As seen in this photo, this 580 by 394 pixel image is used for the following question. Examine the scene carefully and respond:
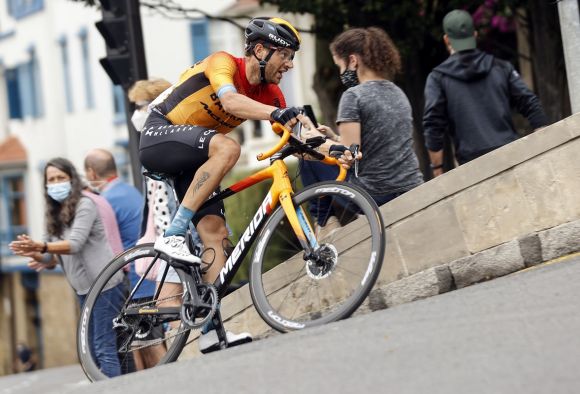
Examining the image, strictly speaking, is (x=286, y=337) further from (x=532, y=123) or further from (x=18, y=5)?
(x=18, y=5)

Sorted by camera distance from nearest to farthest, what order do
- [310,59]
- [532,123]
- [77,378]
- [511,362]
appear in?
[511,362] → [532,123] → [77,378] → [310,59]

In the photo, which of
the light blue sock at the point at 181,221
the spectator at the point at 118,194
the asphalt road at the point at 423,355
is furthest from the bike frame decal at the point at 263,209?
the spectator at the point at 118,194

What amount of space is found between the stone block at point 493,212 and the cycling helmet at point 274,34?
1.75 m

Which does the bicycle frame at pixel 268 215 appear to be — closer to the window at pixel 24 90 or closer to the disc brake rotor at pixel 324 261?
the disc brake rotor at pixel 324 261

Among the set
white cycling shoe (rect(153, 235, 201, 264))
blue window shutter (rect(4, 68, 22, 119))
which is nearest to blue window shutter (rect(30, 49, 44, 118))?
blue window shutter (rect(4, 68, 22, 119))

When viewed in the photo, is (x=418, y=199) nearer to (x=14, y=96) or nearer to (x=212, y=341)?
(x=212, y=341)

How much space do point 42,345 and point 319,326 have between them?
112 feet

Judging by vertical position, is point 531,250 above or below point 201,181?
below

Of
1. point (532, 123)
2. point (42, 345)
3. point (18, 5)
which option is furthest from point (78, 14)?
point (532, 123)

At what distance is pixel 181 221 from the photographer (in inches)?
285

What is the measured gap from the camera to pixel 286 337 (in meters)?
6.77

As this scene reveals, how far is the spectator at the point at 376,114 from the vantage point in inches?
327

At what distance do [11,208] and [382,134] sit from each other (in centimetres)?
3643

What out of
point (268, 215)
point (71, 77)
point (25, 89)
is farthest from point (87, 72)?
point (268, 215)
